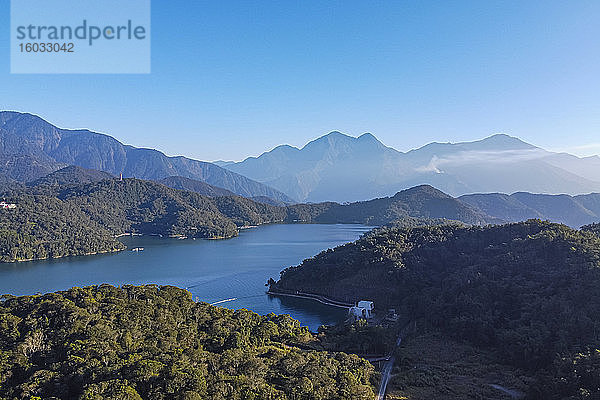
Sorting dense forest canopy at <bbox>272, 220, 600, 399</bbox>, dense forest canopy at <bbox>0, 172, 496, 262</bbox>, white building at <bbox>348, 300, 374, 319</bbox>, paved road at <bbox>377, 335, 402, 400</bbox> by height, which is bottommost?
paved road at <bbox>377, 335, 402, 400</bbox>

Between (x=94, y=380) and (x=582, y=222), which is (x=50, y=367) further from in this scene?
(x=582, y=222)

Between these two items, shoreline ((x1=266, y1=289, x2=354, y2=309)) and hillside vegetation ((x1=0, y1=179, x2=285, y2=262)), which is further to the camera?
hillside vegetation ((x1=0, y1=179, x2=285, y2=262))

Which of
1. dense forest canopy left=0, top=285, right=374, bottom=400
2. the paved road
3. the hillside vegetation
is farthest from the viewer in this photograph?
the hillside vegetation

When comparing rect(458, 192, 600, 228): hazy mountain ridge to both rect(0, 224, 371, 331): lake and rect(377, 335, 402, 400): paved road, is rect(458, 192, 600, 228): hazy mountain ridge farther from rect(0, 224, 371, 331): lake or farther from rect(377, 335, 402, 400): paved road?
rect(377, 335, 402, 400): paved road

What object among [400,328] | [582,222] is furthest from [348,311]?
[582,222]

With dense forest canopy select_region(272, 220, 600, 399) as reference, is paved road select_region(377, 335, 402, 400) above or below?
below

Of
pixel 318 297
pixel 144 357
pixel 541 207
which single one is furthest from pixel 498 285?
pixel 541 207

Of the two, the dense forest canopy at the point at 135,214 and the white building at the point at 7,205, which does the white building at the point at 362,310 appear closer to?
the dense forest canopy at the point at 135,214

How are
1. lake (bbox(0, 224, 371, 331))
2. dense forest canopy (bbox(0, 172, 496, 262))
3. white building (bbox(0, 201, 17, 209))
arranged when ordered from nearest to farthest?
lake (bbox(0, 224, 371, 331)) < dense forest canopy (bbox(0, 172, 496, 262)) < white building (bbox(0, 201, 17, 209))

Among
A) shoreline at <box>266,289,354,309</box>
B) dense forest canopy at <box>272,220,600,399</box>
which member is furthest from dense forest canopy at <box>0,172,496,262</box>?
dense forest canopy at <box>272,220,600,399</box>
